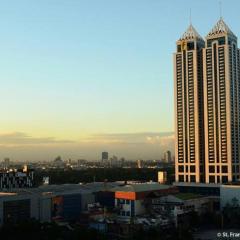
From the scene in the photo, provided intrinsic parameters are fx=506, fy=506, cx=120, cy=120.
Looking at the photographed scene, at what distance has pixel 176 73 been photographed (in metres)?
45.9

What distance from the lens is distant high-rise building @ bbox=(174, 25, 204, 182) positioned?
4462 cm

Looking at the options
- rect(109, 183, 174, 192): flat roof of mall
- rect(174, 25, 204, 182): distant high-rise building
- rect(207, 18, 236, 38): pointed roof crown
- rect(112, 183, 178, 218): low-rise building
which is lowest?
rect(112, 183, 178, 218): low-rise building

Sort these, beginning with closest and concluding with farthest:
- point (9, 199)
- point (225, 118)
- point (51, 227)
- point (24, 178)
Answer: point (51, 227), point (9, 199), point (225, 118), point (24, 178)

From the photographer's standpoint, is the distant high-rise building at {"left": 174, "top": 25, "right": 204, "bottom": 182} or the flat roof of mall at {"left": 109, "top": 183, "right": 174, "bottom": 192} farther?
the distant high-rise building at {"left": 174, "top": 25, "right": 204, "bottom": 182}

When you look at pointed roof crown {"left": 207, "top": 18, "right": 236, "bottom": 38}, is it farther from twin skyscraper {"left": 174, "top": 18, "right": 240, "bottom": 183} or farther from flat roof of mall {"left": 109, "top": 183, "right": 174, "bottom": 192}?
flat roof of mall {"left": 109, "top": 183, "right": 174, "bottom": 192}

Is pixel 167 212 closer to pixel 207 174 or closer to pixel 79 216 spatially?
pixel 79 216

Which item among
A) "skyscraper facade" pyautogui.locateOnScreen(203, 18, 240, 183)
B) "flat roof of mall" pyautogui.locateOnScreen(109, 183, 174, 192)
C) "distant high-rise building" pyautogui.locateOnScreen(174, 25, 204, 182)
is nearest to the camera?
"flat roof of mall" pyautogui.locateOnScreen(109, 183, 174, 192)

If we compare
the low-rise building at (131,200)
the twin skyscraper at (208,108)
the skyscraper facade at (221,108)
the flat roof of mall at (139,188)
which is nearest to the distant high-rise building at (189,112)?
the twin skyscraper at (208,108)

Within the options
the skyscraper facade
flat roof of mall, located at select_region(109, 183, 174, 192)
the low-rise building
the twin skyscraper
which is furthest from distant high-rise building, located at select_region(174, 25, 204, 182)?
the low-rise building

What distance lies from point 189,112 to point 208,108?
1838 millimetres

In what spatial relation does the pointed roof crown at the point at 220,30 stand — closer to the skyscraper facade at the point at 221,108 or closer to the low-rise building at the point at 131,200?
the skyscraper facade at the point at 221,108

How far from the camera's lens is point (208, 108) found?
145 feet

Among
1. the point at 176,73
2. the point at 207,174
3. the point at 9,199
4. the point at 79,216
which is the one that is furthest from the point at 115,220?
the point at 176,73

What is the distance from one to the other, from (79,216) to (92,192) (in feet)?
14.3
